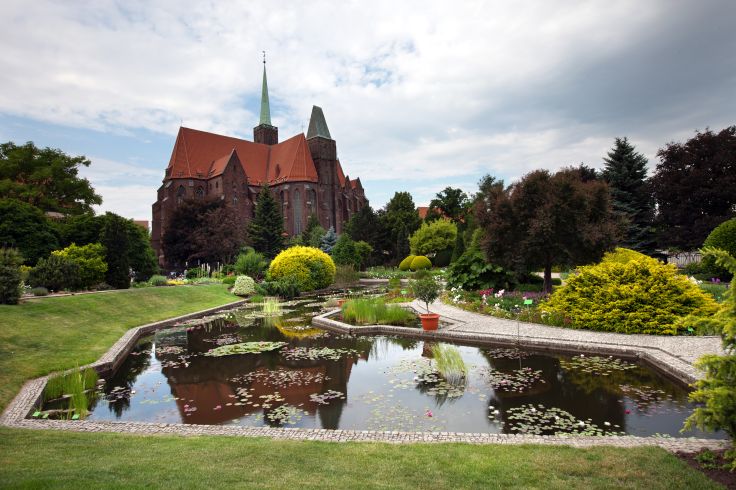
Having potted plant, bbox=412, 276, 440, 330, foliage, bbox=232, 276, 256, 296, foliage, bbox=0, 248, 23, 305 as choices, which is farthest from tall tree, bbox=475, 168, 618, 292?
foliage, bbox=232, 276, 256, 296

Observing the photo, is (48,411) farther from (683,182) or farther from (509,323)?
(683,182)

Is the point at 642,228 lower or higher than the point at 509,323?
higher

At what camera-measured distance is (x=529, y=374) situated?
7.52 meters

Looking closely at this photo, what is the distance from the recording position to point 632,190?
2766 centimetres

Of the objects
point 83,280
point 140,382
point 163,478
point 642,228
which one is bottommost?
point 140,382

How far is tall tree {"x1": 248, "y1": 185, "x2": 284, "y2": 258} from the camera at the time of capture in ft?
132

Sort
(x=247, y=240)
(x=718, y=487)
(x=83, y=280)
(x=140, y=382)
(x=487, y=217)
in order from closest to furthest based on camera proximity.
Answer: (x=718, y=487)
(x=140, y=382)
(x=487, y=217)
(x=83, y=280)
(x=247, y=240)

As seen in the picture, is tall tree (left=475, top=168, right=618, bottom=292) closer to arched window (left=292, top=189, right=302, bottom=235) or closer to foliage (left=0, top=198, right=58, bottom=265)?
foliage (left=0, top=198, right=58, bottom=265)

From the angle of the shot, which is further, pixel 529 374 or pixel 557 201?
pixel 557 201

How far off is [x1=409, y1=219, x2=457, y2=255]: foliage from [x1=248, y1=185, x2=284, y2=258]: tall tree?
46.9 feet

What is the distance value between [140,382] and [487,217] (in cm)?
1100

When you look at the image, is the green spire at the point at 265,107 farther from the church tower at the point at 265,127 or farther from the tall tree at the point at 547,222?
the tall tree at the point at 547,222

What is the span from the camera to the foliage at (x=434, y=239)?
44.5m

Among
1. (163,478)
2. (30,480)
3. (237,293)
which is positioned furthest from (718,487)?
(237,293)
